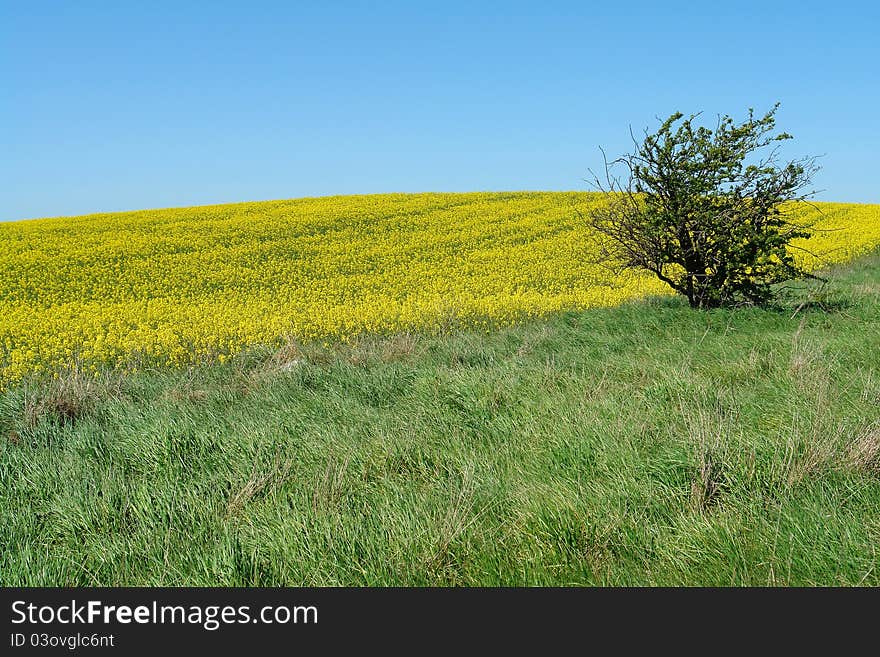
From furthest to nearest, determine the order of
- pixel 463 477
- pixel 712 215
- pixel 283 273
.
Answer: pixel 283 273, pixel 712 215, pixel 463 477

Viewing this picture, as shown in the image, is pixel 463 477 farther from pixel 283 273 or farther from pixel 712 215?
pixel 283 273

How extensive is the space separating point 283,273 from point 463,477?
16.3 m

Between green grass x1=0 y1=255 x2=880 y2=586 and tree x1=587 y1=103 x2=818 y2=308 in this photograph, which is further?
tree x1=587 y1=103 x2=818 y2=308

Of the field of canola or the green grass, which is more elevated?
the field of canola

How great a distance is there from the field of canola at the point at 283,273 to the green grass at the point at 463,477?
13.7 ft

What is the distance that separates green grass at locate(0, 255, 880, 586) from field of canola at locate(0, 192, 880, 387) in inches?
165

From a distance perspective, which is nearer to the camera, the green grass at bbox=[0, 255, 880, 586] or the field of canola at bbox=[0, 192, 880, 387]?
the green grass at bbox=[0, 255, 880, 586]

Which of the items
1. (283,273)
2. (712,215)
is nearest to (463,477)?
(712,215)

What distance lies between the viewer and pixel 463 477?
3.58 m

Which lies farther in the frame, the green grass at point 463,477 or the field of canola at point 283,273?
the field of canola at point 283,273

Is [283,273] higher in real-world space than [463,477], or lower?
higher

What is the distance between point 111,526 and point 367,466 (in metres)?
1.40

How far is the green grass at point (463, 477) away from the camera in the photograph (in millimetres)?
2701

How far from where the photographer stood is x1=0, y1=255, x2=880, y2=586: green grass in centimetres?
270
